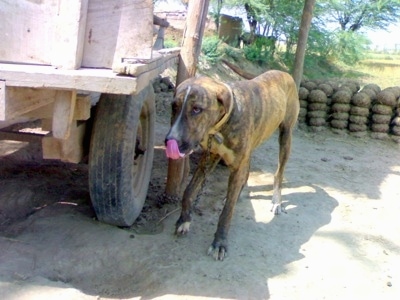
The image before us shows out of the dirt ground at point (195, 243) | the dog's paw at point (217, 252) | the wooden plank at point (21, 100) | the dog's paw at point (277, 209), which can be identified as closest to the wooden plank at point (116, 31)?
the wooden plank at point (21, 100)

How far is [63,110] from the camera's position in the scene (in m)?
2.77

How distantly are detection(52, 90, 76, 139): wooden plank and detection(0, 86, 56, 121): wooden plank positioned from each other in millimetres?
173

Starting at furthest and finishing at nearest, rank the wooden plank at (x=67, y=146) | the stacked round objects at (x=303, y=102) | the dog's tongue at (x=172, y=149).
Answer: the stacked round objects at (x=303, y=102)
the wooden plank at (x=67, y=146)
the dog's tongue at (x=172, y=149)

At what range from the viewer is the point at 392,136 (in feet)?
28.9

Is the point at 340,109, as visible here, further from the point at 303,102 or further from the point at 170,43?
the point at 170,43

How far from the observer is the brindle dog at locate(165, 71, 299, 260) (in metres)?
3.19

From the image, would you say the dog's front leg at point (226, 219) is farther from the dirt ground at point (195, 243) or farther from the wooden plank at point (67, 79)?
the wooden plank at point (67, 79)

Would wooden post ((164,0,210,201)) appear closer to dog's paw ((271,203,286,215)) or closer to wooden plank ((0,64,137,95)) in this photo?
dog's paw ((271,203,286,215))

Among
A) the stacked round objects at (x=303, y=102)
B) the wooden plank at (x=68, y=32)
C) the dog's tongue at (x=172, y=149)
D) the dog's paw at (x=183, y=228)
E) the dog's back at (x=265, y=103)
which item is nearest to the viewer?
the wooden plank at (x=68, y=32)

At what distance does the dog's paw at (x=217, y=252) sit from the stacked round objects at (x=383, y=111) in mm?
5939

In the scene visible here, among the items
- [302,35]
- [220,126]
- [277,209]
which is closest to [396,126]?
[302,35]

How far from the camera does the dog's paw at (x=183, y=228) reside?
13.0ft

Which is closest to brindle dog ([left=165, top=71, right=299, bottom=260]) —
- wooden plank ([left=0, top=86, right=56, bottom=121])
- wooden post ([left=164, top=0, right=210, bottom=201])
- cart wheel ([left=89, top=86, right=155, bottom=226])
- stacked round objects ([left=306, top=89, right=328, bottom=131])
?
cart wheel ([left=89, top=86, right=155, bottom=226])

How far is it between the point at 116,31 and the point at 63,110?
542 millimetres
